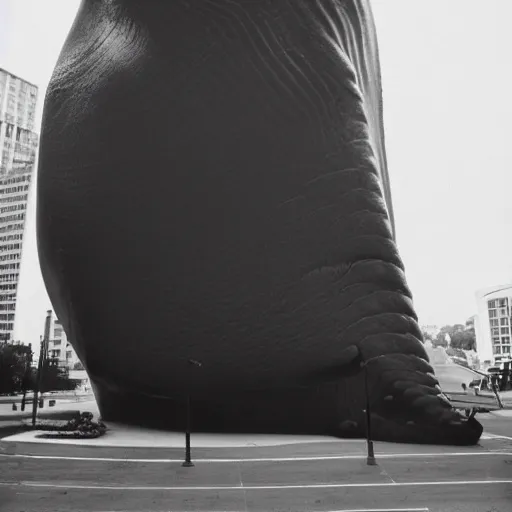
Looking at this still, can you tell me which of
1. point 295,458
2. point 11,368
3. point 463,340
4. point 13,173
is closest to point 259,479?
point 295,458

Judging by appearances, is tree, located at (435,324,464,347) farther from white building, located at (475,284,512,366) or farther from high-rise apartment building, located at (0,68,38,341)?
high-rise apartment building, located at (0,68,38,341)

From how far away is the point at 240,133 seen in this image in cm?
828

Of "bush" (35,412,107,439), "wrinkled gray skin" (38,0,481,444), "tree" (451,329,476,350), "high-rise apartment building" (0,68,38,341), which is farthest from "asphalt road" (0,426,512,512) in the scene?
"tree" (451,329,476,350)

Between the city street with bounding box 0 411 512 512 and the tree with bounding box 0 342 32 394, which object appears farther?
the tree with bounding box 0 342 32 394

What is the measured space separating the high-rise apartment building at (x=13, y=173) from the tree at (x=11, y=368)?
2.32 m

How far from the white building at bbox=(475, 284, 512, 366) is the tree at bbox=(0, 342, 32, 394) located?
14.5 m

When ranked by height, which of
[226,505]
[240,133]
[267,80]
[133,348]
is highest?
[267,80]

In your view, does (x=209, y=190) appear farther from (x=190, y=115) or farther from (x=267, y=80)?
(x=267, y=80)

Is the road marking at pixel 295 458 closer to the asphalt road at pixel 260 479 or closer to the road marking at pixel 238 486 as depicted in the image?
the asphalt road at pixel 260 479

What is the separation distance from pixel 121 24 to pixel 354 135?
14.6 feet

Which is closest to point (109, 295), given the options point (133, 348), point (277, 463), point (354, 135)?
point (133, 348)

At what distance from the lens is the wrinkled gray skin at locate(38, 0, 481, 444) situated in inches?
312

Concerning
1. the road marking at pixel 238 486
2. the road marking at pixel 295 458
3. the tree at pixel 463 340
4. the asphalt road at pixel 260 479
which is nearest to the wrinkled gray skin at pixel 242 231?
the road marking at pixel 295 458

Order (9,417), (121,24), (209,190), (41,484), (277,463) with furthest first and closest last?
(9,417), (121,24), (209,190), (277,463), (41,484)
